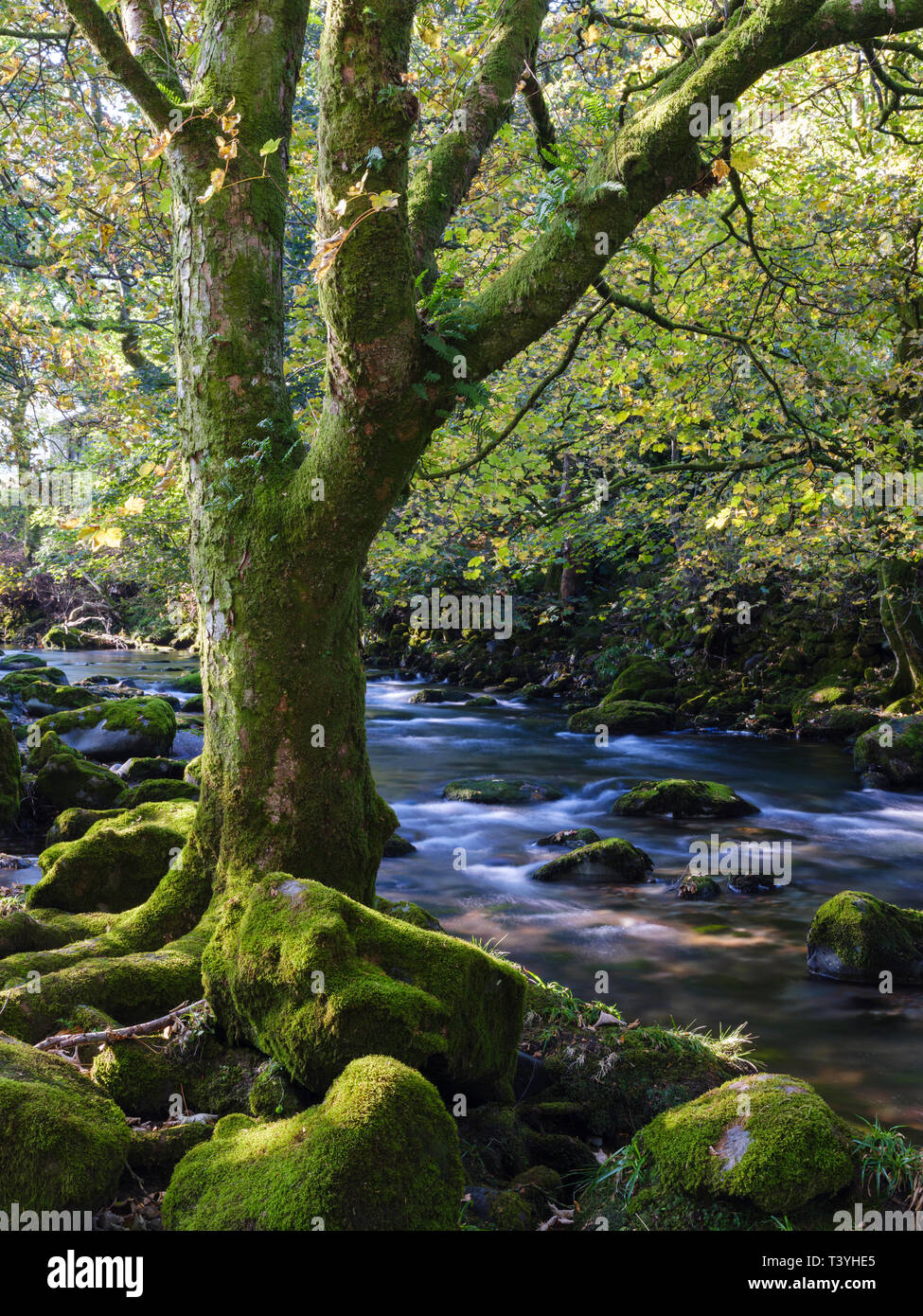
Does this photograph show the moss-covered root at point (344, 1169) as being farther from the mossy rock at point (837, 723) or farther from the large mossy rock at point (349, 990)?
the mossy rock at point (837, 723)

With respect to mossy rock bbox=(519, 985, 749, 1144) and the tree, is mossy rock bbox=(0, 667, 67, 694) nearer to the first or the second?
the tree

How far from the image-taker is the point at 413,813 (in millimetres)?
13109

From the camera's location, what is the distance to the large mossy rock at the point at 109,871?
6094 millimetres

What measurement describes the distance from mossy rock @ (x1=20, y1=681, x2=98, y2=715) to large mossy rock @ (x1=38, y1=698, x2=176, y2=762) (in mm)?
2351

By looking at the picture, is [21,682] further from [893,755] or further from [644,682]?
[893,755]

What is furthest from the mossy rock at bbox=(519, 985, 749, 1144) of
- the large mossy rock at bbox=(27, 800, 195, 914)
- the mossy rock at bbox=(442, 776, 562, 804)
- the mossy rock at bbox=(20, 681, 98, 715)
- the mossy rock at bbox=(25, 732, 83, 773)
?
the mossy rock at bbox=(20, 681, 98, 715)

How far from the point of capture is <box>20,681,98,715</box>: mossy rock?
55.4 feet

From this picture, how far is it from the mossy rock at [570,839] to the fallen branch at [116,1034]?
7481mm

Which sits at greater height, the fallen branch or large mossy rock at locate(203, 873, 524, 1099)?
large mossy rock at locate(203, 873, 524, 1099)

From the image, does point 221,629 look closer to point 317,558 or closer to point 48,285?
point 317,558

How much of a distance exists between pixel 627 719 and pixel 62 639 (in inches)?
998

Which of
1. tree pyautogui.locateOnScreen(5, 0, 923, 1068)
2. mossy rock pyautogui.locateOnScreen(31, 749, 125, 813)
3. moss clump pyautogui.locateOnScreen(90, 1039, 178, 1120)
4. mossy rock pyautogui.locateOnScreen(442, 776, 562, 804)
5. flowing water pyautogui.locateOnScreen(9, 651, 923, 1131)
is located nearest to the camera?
tree pyautogui.locateOnScreen(5, 0, 923, 1068)

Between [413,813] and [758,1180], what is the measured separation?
392 inches
